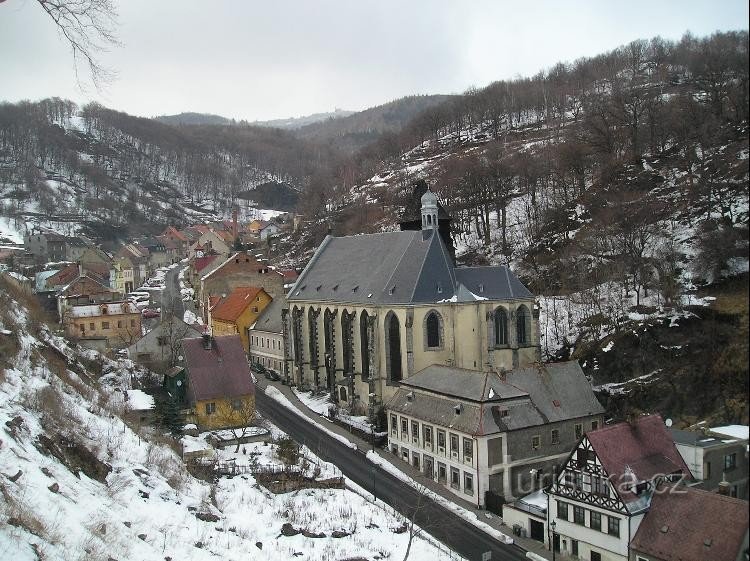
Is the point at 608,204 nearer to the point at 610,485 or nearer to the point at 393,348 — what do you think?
the point at 393,348

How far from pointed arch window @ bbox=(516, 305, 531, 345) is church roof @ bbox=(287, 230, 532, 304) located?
110cm

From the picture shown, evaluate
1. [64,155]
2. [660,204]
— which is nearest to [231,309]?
[660,204]

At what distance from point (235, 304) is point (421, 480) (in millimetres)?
38278

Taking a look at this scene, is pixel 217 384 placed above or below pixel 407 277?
below

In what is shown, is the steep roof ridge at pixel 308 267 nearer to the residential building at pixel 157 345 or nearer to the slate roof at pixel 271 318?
the slate roof at pixel 271 318

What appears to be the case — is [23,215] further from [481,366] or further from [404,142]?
[481,366]

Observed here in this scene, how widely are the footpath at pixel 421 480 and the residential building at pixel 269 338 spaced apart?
258 inches

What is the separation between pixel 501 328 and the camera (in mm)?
45031

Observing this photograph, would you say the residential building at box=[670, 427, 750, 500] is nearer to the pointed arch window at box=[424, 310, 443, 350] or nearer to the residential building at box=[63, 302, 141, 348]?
the pointed arch window at box=[424, 310, 443, 350]

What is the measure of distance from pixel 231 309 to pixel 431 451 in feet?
124

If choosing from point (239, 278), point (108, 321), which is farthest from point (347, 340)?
point (239, 278)

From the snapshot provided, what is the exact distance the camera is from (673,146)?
5784 cm

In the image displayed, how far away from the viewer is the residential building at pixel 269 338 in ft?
198

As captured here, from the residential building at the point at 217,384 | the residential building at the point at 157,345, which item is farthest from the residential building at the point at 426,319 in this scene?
the residential building at the point at 157,345
